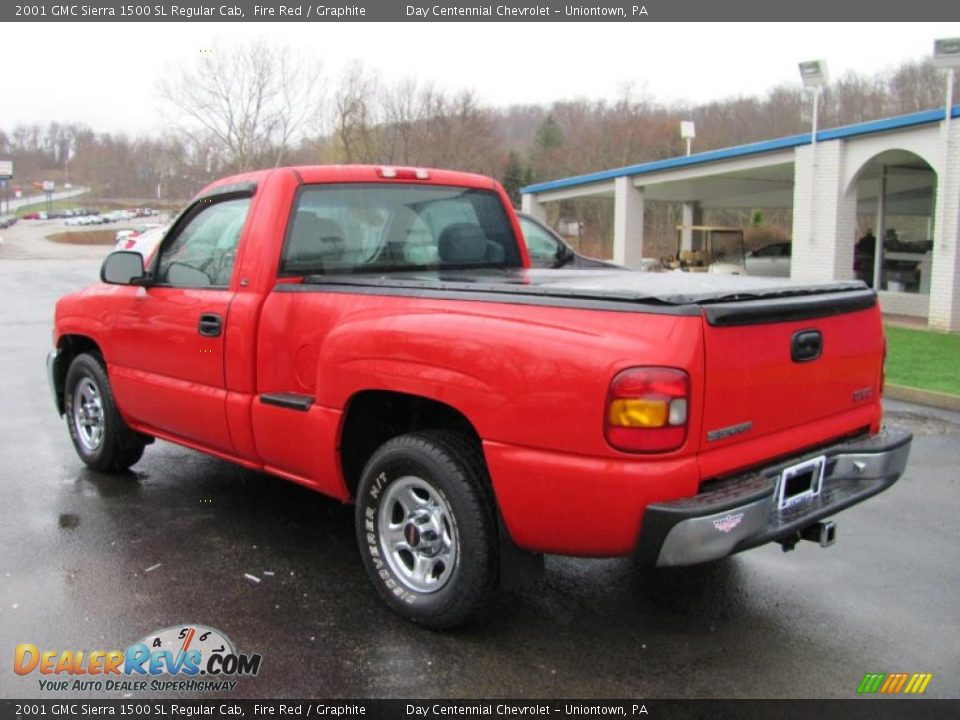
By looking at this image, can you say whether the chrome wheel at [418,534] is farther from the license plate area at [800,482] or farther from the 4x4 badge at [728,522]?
the license plate area at [800,482]

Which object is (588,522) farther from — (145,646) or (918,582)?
(918,582)

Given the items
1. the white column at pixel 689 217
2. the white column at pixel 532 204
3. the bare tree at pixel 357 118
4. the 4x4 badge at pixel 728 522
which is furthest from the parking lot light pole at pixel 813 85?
the bare tree at pixel 357 118

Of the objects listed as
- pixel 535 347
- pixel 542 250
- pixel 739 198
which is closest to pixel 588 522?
pixel 535 347

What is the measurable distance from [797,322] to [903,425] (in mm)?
5057

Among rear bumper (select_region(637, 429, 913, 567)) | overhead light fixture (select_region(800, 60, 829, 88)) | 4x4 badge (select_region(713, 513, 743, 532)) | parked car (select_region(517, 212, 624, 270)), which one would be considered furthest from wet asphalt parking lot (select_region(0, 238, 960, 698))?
overhead light fixture (select_region(800, 60, 829, 88))


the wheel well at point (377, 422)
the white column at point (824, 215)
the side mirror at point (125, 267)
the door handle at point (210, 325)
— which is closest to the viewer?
the wheel well at point (377, 422)

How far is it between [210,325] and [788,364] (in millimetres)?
2859

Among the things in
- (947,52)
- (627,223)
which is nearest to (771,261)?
(627,223)

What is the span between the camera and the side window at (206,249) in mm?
4695

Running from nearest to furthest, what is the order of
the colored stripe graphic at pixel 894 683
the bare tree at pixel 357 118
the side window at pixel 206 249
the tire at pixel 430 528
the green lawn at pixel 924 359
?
the colored stripe graphic at pixel 894 683 → the tire at pixel 430 528 → the side window at pixel 206 249 → the green lawn at pixel 924 359 → the bare tree at pixel 357 118

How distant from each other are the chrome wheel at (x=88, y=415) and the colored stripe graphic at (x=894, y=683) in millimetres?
4724

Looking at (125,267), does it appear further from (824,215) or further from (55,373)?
(824,215)

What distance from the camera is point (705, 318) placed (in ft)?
9.71

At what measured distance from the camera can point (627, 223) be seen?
79.3ft
